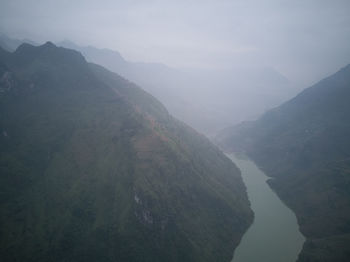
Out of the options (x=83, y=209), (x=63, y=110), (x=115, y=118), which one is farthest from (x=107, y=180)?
(x=63, y=110)

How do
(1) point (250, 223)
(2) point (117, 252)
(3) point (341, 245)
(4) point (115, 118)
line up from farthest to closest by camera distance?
1. (4) point (115, 118)
2. (1) point (250, 223)
3. (3) point (341, 245)
4. (2) point (117, 252)

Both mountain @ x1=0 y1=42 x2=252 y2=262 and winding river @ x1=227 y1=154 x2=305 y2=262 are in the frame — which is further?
winding river @ x1=227 y1=154 x2=305 y2=262

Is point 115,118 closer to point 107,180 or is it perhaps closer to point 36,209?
point 107,180

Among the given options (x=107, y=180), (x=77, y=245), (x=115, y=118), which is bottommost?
(x=77, y=245)

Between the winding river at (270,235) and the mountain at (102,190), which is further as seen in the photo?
the winding river at (270,235)

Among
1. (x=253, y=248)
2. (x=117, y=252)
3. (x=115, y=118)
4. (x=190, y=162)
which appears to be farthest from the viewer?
(x=115, y=118)
